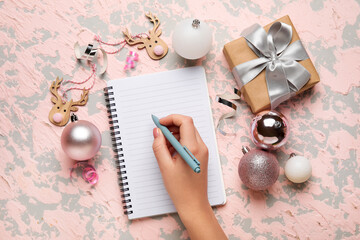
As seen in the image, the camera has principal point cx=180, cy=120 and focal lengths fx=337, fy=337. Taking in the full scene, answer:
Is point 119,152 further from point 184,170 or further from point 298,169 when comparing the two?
point 298,169

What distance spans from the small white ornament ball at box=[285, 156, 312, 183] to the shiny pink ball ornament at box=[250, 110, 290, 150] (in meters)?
0.05

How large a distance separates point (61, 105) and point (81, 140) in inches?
5.3

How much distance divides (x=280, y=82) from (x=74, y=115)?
463mm

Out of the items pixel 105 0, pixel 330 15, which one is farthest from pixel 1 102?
pixel 330 15

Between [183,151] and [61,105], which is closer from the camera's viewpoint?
[183,151]

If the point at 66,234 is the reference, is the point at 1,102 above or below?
above

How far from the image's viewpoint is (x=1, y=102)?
2.61ft

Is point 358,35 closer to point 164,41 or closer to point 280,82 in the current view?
point 280,82

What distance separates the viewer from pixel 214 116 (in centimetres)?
78

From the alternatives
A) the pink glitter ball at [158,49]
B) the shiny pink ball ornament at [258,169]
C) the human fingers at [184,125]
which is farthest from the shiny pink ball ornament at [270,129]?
the pink glitter ball at [158,49]

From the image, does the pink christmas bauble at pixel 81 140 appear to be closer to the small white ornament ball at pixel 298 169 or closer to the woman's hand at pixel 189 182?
the woman's hand at pixel 189 182

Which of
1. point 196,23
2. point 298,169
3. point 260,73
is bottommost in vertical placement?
point 298,169

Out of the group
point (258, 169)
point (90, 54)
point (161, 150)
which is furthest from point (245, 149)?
point (90, 54)

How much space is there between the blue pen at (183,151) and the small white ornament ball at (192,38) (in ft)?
0.52
